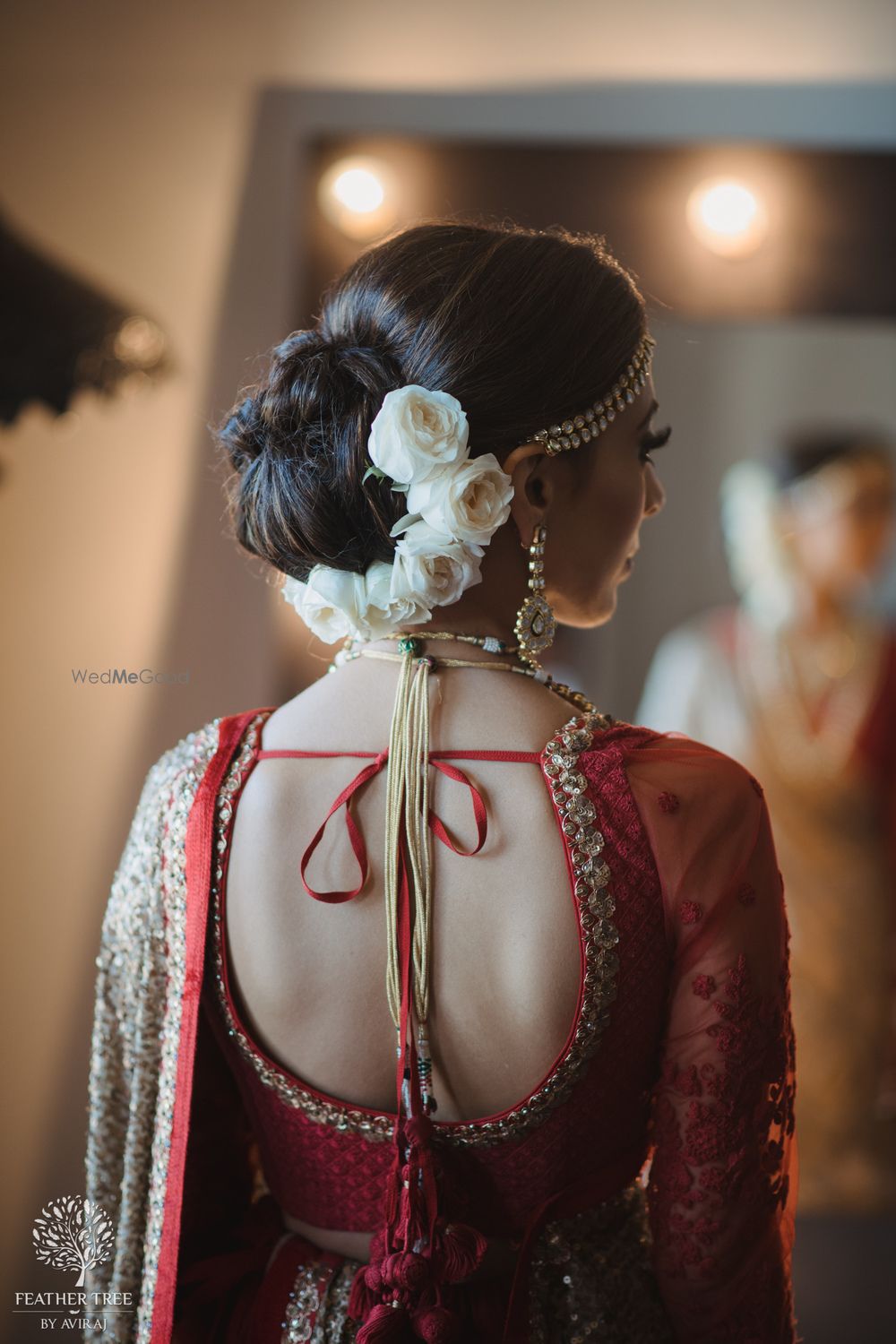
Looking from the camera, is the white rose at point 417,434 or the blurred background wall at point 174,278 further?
the blurred background wall at point 174,278

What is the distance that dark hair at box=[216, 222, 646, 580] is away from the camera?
2.35 feet

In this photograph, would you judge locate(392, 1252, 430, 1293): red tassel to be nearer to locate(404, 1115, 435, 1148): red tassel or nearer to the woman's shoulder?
locate(404, 1115, 435, 1148): red tassel

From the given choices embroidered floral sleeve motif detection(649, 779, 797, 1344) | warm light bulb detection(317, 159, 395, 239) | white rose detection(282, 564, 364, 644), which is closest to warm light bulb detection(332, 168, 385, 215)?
warm light bulb detection(317, 159, 395, 239)

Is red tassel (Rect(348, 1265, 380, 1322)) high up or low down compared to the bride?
down

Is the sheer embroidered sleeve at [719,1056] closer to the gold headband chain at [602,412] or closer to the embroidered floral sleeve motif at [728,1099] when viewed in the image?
the embroidered floral sleeve motif at [728,1099]

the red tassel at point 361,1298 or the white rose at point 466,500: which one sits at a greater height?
the white rose at point 466,500

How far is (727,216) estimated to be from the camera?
1.89 metres

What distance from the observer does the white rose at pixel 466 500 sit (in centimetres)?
69

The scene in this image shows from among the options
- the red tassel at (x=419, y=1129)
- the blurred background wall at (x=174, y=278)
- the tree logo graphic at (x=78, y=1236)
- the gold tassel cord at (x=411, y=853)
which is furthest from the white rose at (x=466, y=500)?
the blurred background wall at (x=174, y=278)

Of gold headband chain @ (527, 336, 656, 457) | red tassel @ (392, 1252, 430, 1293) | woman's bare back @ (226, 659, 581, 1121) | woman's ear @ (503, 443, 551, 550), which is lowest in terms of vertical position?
red tassel @ (392, 1252, 430, 1293)

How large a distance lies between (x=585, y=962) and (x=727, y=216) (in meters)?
1.62

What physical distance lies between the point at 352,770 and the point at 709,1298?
0.45 m

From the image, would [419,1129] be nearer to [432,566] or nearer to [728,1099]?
[728,1099]

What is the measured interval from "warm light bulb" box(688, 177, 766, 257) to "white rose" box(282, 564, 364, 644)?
4.63 feet
